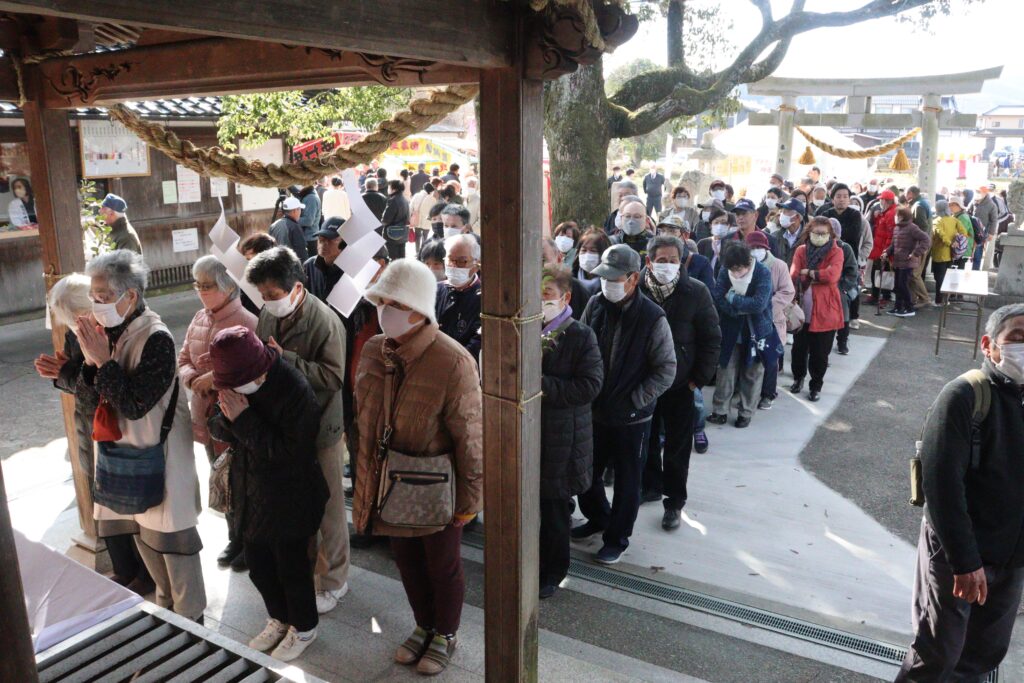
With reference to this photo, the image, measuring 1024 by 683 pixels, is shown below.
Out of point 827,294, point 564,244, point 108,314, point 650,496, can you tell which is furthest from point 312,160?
point 827,294

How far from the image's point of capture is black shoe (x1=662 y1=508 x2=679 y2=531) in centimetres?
539

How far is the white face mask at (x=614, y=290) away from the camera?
15.6ft

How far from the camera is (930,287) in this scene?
13.8 meters

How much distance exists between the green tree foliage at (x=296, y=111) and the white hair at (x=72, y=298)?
6947mm

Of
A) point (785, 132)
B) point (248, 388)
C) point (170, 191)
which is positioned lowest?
point (248, 388)

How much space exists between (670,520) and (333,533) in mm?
2271

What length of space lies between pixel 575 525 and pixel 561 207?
21.1 feet

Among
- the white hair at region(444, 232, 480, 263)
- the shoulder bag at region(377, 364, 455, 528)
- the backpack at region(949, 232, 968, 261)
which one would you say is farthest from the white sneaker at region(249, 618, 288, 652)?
the backpack at region(949, 232, 968, 261)

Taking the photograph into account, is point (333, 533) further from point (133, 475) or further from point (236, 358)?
point (236, 358)

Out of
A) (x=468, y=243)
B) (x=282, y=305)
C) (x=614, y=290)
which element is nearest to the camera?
(x=282, y=305)

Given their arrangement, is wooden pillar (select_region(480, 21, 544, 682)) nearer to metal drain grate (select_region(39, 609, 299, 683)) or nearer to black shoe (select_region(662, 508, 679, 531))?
metal drain grate (select_region(39, 609, 299, 683))

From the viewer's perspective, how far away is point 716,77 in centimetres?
1290

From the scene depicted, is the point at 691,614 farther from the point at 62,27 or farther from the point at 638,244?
the point at 62,27

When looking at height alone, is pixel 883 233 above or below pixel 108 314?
below
